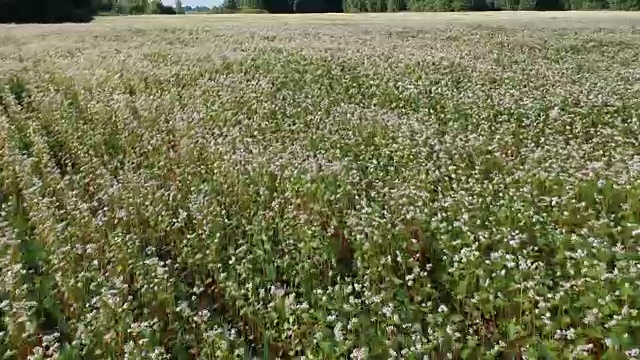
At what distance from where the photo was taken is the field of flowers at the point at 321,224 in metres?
3.53

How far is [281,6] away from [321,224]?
96906 mm

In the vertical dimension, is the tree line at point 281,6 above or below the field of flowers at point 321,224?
above

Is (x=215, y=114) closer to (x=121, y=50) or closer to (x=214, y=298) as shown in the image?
(x=214, y=298)

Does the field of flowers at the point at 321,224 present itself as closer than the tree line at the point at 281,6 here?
Yes

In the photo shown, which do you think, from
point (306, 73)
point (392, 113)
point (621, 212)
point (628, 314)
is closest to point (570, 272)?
point (628, 314)

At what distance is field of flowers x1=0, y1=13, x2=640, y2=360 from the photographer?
139 inches

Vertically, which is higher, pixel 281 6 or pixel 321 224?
pixel 281 6

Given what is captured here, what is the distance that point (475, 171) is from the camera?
20.3 ft

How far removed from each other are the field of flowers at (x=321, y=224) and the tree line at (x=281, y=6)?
40192 millimetres

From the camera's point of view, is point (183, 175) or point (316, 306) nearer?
point (316, 306)

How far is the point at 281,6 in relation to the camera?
97938 millimetres

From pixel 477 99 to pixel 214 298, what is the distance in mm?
7051

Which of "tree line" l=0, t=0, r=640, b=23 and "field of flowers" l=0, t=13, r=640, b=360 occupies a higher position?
"tree line" l=0, t=0, r=640, b=23

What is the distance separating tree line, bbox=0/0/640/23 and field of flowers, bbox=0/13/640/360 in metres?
40.2
